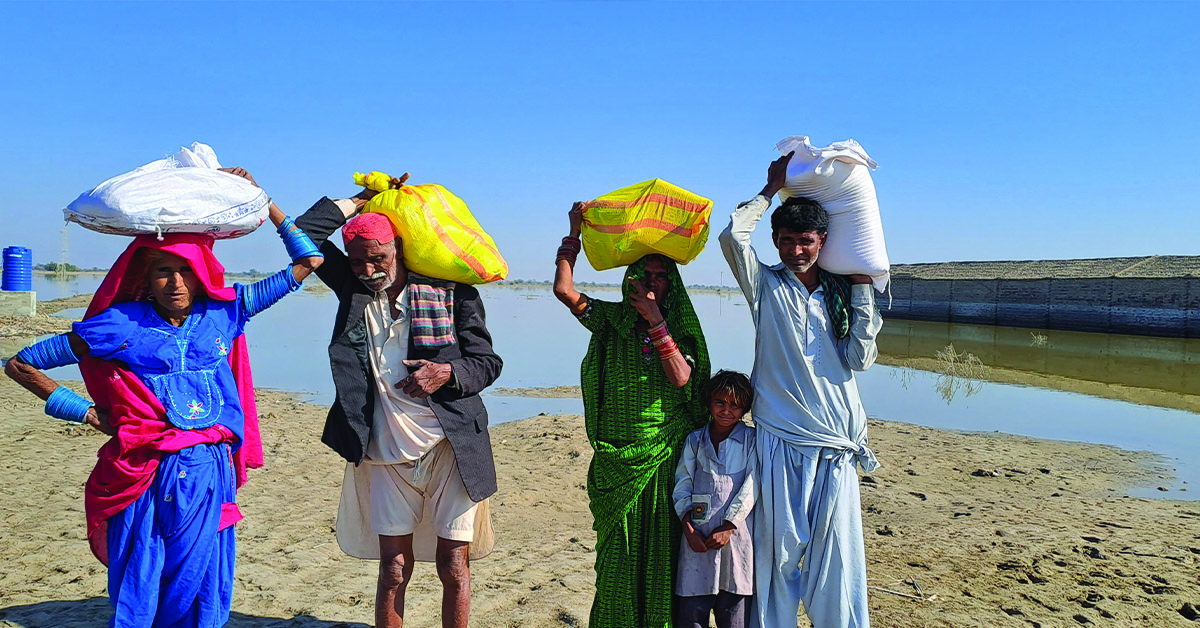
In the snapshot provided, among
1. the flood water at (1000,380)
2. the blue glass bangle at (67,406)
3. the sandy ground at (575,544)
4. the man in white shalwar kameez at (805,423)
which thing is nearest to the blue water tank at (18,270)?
the flood water at (1000,380)

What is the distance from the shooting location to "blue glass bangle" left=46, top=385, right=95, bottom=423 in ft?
8.04

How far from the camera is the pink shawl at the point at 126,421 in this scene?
96.7 inches

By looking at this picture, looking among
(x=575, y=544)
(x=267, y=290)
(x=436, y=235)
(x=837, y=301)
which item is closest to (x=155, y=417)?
(x=267, y=290)

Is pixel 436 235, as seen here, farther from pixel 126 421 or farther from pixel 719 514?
pixel 719 514

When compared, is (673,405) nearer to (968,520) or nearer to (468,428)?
(468,428)

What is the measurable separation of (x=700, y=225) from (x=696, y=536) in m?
1.10

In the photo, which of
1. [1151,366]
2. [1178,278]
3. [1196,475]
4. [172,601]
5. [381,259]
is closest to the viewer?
[172,601]

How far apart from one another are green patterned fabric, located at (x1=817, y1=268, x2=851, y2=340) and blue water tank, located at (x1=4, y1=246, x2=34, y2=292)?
765 inches

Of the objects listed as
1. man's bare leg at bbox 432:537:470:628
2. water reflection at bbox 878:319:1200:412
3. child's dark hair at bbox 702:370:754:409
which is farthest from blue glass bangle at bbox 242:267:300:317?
water reflection at bbox 878:319:1200:412

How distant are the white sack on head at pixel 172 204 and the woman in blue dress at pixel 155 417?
0.34 ft

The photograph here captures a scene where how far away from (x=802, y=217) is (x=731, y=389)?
2.13 feet

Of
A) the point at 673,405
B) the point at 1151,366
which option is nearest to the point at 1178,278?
the point at 1151,366

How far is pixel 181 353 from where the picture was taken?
253cm

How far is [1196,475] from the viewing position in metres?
6.75
